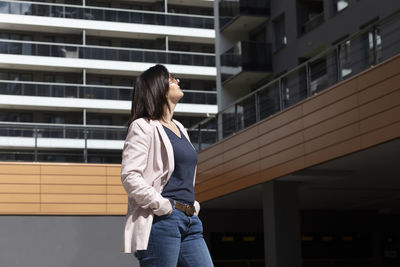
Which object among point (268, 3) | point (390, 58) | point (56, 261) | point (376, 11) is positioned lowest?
point (56, 261)

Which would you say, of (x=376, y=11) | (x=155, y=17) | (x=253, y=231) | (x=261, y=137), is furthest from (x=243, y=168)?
(x=155, y=17)

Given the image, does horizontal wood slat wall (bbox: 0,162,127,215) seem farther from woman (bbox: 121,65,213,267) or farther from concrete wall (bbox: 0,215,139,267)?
woman (bbox: 121,65,213,267)

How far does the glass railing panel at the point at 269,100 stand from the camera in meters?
17.6

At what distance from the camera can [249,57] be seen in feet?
95.6

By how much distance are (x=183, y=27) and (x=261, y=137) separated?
4695cm

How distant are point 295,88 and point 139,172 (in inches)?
518

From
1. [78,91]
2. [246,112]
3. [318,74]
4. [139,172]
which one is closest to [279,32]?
[246,112]

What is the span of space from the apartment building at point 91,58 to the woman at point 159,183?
54163mm

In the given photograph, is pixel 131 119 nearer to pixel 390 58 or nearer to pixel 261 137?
pixel 390 58

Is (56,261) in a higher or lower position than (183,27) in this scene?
lower

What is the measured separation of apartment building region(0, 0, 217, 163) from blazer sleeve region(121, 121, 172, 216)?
54306 mm

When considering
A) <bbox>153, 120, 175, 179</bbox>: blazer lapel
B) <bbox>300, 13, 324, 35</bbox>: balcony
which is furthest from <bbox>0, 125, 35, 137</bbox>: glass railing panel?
<bbox>153, 120, 175, 179</bbox>: blazer lapel

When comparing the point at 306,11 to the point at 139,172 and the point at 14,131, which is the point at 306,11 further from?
the point at 139,172

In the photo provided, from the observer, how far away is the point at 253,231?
27000mm
